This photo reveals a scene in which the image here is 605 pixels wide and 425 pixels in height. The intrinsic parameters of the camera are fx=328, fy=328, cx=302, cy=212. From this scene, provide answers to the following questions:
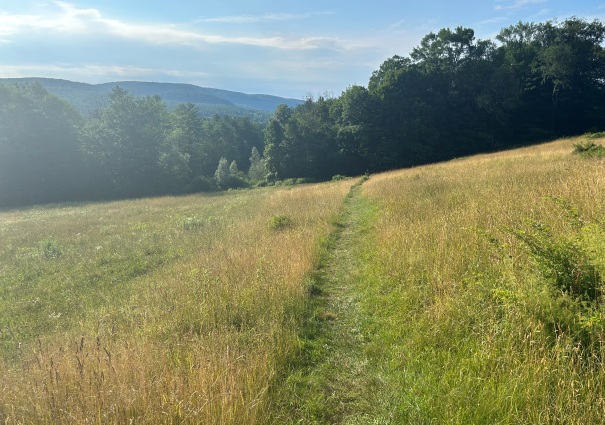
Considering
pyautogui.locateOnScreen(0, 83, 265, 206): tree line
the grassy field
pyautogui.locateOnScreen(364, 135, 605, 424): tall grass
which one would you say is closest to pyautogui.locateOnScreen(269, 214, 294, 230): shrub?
the grassy field

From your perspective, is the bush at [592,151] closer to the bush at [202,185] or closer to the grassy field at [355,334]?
the grassy field at [355,334]

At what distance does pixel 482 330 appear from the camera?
143 inches

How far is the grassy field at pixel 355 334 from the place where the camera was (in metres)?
2.94

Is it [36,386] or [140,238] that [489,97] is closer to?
[140,238]

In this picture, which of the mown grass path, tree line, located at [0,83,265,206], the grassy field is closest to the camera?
the grassy field

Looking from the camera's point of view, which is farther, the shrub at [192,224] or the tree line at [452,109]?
the tree line at [452,109]

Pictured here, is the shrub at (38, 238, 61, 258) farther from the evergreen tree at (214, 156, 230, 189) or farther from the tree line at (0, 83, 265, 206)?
the evergreen tree at (214, 156, 230, 189)

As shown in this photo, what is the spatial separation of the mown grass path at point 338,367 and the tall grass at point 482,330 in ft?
0.63

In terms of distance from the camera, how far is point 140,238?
14.2 metres

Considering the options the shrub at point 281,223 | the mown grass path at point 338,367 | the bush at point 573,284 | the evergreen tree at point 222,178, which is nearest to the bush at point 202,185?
the evergreen tree at point 222,178

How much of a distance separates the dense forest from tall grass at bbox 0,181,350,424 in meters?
45.4

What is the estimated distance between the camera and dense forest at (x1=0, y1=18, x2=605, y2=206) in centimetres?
5041

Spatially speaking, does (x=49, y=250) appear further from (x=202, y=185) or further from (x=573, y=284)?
(x=202, y=185)

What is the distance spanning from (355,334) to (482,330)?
166cm
